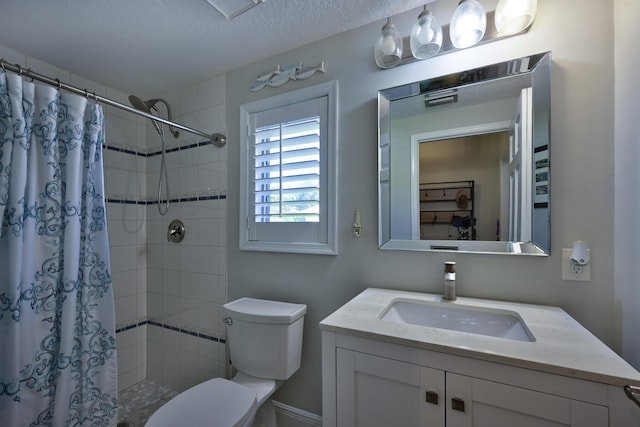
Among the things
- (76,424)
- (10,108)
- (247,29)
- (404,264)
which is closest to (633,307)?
(404,264)

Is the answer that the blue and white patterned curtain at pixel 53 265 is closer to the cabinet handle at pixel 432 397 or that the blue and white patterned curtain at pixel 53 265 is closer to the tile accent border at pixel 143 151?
the tile accent border at pixel 143 151

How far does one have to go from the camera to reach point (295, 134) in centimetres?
158

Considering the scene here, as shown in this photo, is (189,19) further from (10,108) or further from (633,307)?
(633,307)

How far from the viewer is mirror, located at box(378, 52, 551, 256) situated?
42.8 inches

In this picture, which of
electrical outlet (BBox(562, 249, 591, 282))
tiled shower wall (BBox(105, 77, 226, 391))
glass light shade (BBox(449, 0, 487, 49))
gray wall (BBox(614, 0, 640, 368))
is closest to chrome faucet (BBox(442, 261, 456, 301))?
electrical outlet (BBox(562, 249, 591, 282))

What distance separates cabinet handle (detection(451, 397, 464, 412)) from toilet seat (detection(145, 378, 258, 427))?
820 millimetres

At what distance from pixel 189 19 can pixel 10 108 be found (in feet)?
2.74

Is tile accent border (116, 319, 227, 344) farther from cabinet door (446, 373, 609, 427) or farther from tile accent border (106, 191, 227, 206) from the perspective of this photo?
cabinet door (446, 373, 609, 427)

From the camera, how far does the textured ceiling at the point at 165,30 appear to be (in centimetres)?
126

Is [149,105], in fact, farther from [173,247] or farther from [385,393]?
[385,393]

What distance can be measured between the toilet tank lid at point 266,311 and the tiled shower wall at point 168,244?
0.40 metres

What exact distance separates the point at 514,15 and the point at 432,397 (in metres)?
1.39

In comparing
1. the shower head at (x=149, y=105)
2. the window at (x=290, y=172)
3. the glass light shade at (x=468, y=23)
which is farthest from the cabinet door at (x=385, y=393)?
the shower head at (x=149, y=105)

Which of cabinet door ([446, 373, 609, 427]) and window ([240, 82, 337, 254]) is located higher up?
window ([240, 82, 337, 254])
